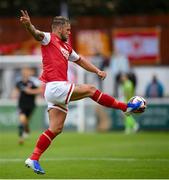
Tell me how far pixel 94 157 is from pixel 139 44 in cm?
2233

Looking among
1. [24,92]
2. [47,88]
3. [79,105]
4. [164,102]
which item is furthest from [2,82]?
[47,88]

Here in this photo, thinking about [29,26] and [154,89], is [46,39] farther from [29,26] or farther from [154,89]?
[154,89]

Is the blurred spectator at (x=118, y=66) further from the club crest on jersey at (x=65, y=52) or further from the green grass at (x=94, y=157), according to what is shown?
the club crest on jersey at (x=65, y=52)

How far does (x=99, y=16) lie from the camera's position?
151 ft

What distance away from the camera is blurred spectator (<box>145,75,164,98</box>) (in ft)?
114

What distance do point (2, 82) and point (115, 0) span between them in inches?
481

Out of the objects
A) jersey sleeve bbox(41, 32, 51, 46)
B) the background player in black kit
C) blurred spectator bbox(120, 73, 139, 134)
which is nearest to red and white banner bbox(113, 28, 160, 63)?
blurred spectator bbox(120, 73, 139, 134)

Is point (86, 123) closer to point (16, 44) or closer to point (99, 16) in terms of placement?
point (16, 44)

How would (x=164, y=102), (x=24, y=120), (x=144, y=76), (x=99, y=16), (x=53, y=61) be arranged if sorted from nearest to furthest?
(x=53, y=61), (x=24, y=120), (x=164, y=102), (x=144, y=76), (x=99, y=16)

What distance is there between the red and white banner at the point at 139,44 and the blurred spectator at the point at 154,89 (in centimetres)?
616

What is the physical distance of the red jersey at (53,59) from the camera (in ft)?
51.0

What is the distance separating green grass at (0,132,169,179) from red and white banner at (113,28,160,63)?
1206cm

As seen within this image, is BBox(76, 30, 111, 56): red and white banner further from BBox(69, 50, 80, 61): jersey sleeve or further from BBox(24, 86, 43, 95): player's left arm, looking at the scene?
BBox(69, 50, 80, 61): jersey sleeve

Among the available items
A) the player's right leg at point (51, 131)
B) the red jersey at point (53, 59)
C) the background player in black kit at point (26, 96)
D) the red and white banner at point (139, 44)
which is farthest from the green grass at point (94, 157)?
the red and white banner at point (139, 44)
